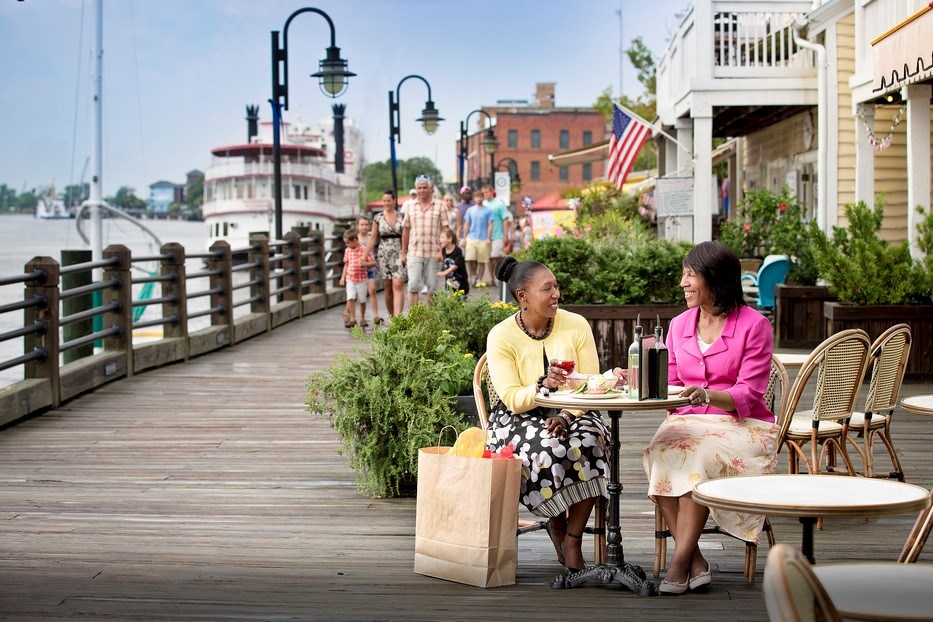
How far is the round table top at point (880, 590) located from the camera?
291 cm

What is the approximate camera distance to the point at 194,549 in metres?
6.28

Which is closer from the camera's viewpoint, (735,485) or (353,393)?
(735,485)

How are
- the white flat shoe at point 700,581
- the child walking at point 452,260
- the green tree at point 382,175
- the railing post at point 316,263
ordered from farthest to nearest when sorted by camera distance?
the green tree at point 382,175
the railing post at point 316,263
the child walking at point 452,260
the white flat shoe at point 700,581

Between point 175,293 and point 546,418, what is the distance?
33.5 feet

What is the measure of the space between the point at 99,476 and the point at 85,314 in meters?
4.70

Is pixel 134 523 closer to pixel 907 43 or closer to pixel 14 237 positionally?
pixel 907 43

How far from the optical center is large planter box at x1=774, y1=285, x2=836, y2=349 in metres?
13.8

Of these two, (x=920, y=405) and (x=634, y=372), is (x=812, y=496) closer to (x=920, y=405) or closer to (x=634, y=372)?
(x=634, y=372)

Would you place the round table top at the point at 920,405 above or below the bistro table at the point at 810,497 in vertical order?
above

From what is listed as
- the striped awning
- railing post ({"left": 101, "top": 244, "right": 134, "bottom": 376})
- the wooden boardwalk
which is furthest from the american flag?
the wooden boardwalk

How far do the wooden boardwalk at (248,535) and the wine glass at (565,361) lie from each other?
939 millimetres

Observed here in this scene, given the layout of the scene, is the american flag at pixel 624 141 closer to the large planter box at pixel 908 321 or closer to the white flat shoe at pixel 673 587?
the large planter box at pixel 908 321

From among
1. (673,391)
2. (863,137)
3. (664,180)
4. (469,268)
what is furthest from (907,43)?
(469,268)

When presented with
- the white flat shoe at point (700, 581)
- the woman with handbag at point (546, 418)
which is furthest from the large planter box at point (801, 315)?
the white flat shoe at point (700, 581)
